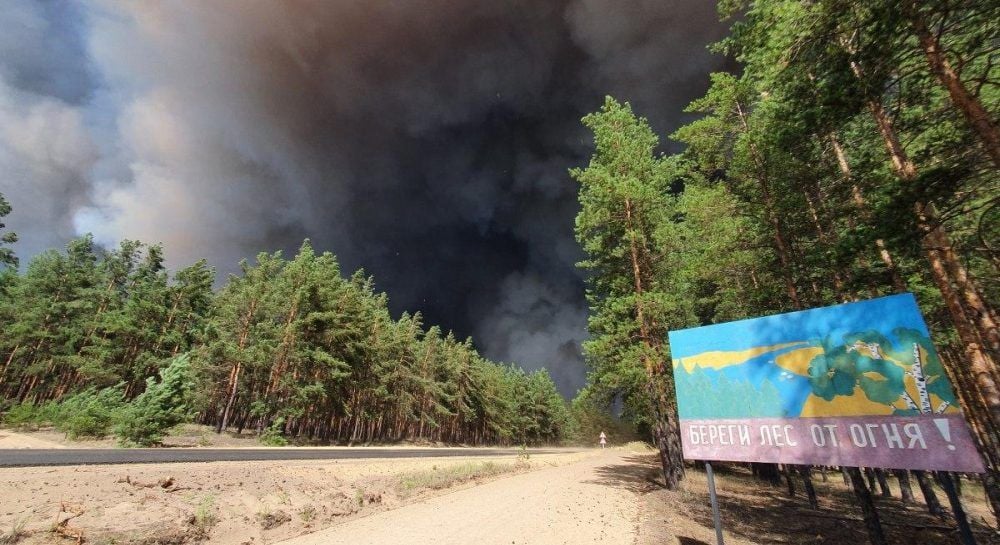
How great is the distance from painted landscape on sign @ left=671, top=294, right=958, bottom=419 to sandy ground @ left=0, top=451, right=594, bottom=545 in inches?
385

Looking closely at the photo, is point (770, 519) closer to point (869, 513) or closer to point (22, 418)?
point (869, 513)

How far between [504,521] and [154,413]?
1953cm

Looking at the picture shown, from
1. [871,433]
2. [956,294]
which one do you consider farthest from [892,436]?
[956,294]

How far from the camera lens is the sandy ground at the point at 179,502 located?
7008 mm

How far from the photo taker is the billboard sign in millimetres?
5227

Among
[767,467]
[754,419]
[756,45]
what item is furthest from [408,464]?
[756,45]

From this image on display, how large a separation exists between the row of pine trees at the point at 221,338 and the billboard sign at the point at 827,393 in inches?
1161

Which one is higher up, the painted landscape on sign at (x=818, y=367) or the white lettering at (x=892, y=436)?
the painted landscape on sign at (x=818, y=367)

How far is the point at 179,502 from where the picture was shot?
8.82m

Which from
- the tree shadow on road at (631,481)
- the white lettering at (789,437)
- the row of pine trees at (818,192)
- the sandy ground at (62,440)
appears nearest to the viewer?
the white lettering at (789,437)

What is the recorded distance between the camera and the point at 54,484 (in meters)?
8.27

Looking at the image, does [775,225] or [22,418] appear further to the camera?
[22,418]

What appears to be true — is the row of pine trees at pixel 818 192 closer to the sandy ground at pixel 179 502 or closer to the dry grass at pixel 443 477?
the dry grass at pixel 443 477

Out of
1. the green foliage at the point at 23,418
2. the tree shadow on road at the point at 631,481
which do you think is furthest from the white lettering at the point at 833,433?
the green foliage at the point at 23,418
